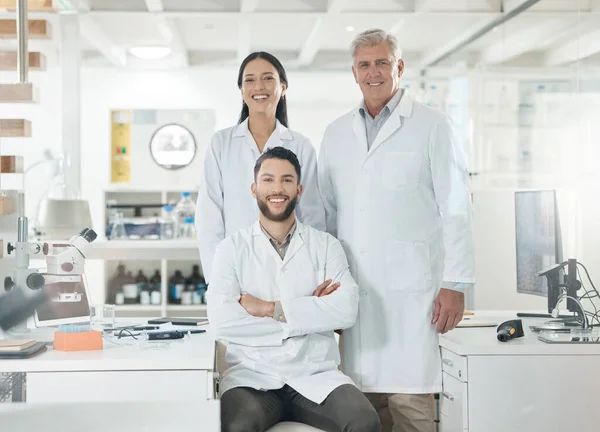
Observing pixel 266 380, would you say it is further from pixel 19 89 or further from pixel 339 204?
pixel 19 89

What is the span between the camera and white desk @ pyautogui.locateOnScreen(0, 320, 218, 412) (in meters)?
1.78

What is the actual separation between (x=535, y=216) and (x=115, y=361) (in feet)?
5.14

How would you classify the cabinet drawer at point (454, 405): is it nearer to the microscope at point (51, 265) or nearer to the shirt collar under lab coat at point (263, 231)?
the shirt collar under lab coat at point (263, 231)

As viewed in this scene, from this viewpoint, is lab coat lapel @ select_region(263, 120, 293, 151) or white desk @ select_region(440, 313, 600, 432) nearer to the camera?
white desk @ select_region(440, 313, 600, 432)

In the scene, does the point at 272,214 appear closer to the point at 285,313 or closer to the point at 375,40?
the point at 285,313

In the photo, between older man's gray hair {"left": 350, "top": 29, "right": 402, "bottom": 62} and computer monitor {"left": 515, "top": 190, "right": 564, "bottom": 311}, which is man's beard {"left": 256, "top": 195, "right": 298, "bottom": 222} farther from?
computer monitor {"left": 515, "top": 190, "right": 564, "bottom": 311}

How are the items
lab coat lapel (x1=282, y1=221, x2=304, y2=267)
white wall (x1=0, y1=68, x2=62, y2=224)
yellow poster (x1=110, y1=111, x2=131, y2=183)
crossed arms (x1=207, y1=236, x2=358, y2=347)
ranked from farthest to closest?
white wall (x1=0, y1=68, x2=62, y2=224), yellow poster (x1=110, y1=111, x2=131, y2=183), lab coat lapel (x1=282, y1=221, x2=304, y2=267), crossed arms (x1=207, y1=236, x2=358, y2=347)

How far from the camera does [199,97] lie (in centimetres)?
647

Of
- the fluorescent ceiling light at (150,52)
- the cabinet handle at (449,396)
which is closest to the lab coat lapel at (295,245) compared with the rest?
the cabinet handle at (449,396)

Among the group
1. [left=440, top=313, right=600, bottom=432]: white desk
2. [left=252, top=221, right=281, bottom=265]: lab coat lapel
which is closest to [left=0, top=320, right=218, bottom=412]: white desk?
[left=252, top=221, right=281, bottom=265]: lab coat lapel

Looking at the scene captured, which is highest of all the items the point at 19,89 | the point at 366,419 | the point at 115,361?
the point at 19,89

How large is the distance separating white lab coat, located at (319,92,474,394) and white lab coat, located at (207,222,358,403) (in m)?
0.16

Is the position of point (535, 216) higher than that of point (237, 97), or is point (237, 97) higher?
point (237, 97)

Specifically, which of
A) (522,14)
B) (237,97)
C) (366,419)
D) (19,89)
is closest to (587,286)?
(366,419)
